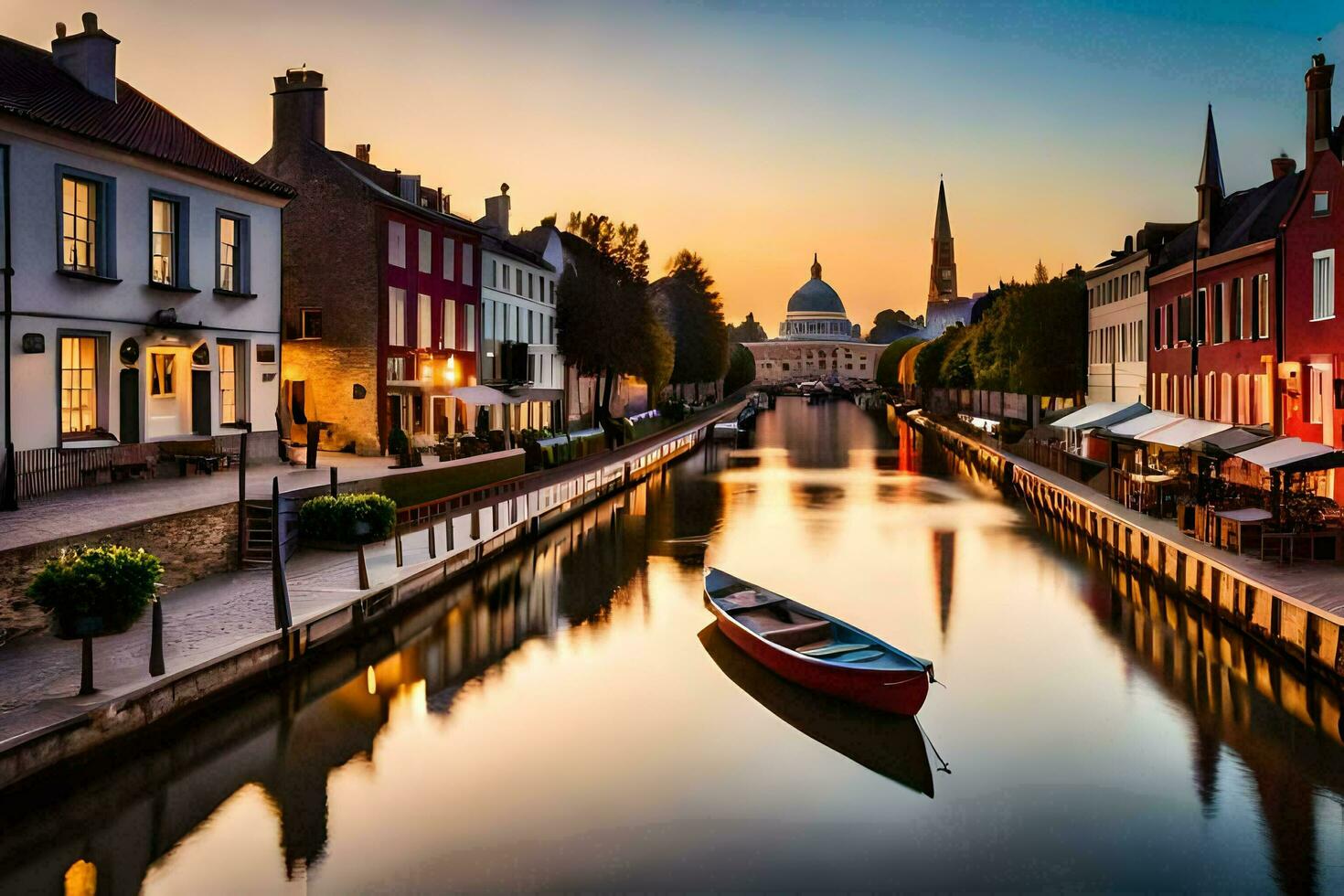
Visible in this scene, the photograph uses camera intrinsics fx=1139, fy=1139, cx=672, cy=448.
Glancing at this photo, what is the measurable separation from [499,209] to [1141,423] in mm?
41089

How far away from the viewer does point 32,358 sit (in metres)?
22.5

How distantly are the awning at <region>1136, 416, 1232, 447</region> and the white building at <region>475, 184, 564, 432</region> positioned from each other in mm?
27420

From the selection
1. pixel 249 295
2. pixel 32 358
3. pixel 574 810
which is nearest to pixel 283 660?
pixel 574 810

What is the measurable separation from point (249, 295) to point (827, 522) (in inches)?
827

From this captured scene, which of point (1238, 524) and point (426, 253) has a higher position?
point (426, 253)

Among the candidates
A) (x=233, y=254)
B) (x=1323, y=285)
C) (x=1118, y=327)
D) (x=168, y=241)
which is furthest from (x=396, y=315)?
(x=1118, y=327)

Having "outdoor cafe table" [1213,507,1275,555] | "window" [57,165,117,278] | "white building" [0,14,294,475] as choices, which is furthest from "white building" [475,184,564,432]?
"outdoor cafe table" [1213,507,1275,555]

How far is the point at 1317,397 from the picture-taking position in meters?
28.4

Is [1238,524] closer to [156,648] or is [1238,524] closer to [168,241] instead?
[156,648]

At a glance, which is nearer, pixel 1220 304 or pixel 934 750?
pixel 934 750

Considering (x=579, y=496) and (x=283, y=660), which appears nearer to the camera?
(x=283, y=660)

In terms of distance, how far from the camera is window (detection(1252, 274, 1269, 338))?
33.0 metres

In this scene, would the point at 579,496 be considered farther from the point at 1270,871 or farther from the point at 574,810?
the point at 1270,871

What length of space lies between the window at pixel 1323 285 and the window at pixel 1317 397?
133cm
